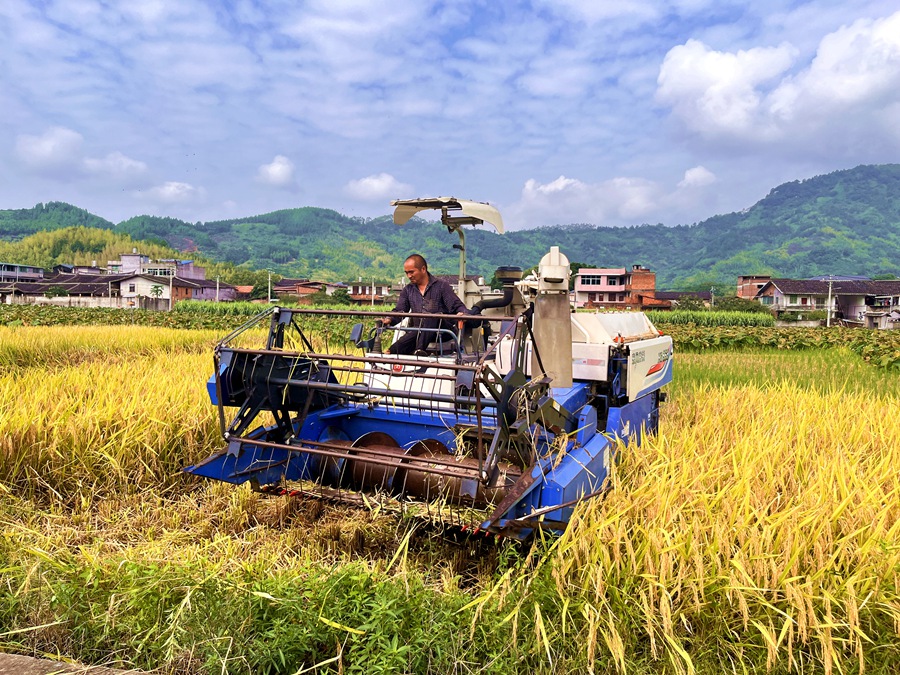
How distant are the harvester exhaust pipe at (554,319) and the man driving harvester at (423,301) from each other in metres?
1.54

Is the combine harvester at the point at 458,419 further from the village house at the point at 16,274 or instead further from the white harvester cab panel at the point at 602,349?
the village house at the point at 16,274

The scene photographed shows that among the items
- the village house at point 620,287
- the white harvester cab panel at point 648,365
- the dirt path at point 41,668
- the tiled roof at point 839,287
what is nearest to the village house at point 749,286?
the tiled roof at point 839,287

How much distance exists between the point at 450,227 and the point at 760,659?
13.4 ft

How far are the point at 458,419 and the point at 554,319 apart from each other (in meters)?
0.95

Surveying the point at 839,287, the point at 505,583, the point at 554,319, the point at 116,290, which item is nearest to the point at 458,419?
the point at 554,319

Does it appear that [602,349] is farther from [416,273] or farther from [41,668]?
[41,668]

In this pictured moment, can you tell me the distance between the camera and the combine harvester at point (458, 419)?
309 centimetres

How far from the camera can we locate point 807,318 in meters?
61.0

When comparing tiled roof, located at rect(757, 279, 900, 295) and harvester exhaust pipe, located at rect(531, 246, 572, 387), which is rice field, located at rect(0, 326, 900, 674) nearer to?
harvester exhaust pipe, located at rect(531, 246, 572, 387)

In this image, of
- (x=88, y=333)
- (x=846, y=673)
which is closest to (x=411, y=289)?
(x=846, y=673)

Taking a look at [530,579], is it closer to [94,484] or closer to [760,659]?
[760,659]

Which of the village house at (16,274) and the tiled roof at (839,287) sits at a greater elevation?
the village house at (16,274)

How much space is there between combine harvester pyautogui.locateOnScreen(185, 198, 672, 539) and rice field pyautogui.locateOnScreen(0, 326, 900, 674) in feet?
0.70

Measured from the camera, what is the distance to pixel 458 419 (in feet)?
12.9
